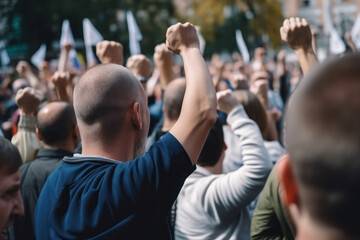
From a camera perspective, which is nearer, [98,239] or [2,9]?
[98,239]

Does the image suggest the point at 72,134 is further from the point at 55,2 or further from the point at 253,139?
the point at 55,2

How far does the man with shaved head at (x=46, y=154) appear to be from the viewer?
3267 mm

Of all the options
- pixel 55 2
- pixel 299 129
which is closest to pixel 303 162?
pixel 299 129

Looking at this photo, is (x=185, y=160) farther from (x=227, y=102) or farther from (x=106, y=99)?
(x=227, y=102)

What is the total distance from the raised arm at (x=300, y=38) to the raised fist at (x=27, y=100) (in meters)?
1.97

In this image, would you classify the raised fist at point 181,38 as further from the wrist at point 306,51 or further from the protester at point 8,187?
the wrist at point 306,51

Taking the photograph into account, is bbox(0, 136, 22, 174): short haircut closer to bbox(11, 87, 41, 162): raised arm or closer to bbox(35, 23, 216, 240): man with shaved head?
bbox(35, 23, 216, 240): man with shaved head

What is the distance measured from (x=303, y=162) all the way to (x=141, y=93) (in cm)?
120

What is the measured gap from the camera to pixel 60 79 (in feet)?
14.7

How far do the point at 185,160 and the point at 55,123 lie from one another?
1.83m

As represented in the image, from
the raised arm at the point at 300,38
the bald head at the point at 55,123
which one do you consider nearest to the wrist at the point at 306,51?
the raised arm at the point at 300,38

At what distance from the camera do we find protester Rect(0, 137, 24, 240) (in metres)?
1.96

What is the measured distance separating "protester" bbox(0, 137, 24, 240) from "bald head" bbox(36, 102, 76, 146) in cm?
142

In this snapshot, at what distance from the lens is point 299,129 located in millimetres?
1197
